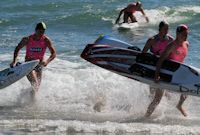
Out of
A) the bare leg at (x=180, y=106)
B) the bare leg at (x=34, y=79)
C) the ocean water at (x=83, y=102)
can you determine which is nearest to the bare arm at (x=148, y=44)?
the bare leg at (x=180, y=106)

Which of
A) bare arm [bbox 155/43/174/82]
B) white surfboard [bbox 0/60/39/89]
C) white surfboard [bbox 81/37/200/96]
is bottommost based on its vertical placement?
white surfboard [bbox 0/60/39/89]

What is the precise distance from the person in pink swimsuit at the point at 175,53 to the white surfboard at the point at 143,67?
12 centimetres

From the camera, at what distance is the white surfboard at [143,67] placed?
10.4m

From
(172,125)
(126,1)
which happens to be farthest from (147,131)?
(126,1)

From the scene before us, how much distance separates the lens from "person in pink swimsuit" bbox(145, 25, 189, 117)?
32.9 feet

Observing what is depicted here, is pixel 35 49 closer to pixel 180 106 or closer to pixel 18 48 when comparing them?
pixel 18 48

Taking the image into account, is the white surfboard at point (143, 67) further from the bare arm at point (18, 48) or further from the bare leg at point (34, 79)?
the bare arm at point (18, 48)

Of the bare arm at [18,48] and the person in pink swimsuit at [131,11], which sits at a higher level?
the bare arm at [18,48]

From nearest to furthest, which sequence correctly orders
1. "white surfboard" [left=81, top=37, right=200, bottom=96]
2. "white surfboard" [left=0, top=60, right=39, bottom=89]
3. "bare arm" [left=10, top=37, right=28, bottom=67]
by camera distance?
"white surfboard" [left=81, top=37, right=200, bottom=96], "white surfboard" [left=0, top=60, right=39, bottom=89], "bare arm" [left=10, top=37, right=28, bottom=67]

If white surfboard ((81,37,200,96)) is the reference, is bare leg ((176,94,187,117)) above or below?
below

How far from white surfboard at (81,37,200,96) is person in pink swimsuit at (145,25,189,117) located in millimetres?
121

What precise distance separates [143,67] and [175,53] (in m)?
0.73

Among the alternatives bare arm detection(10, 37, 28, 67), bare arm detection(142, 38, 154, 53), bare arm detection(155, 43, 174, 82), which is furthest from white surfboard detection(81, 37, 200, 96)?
bare arm detection(10, 37, 28, 67)

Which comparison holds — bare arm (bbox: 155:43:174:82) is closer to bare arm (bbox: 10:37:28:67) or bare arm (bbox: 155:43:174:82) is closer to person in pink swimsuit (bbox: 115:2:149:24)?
bare arm (bbox: 10:37:28:67)
